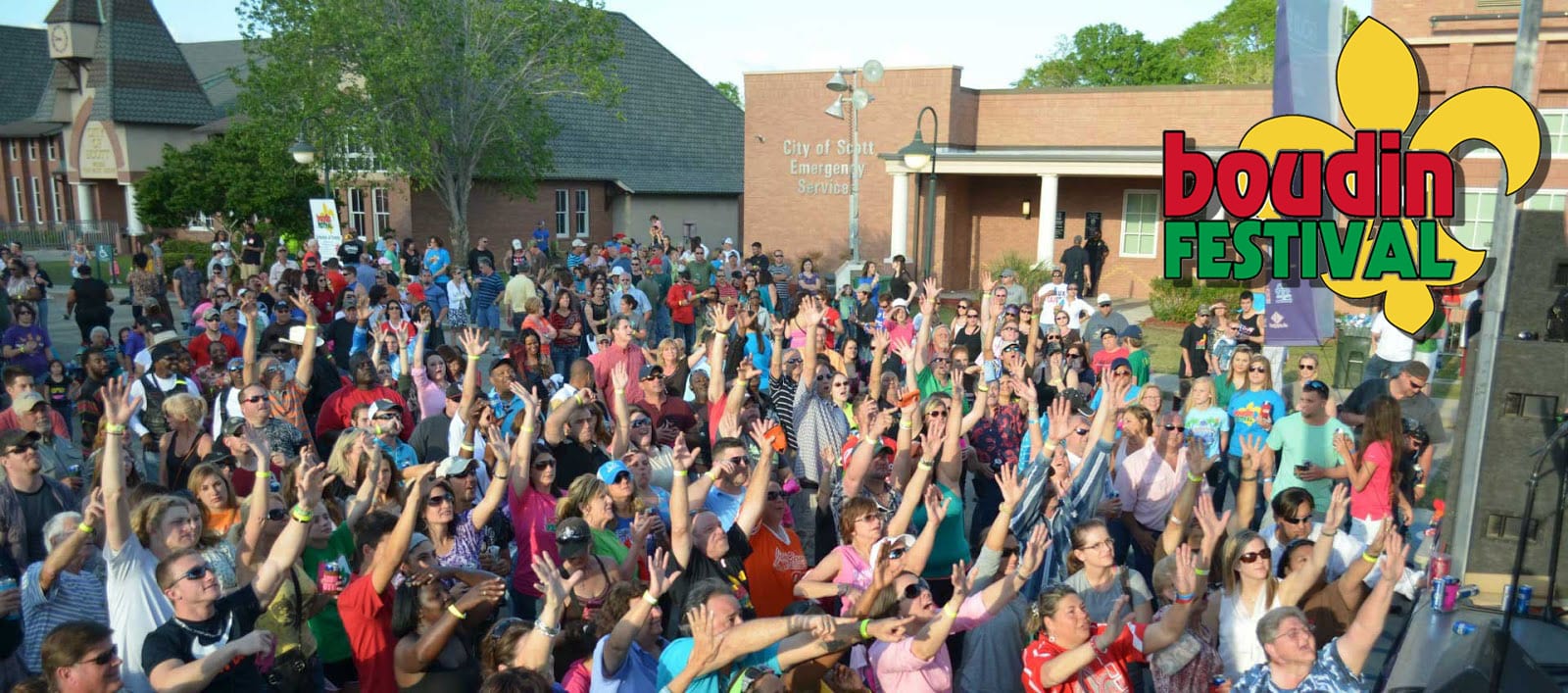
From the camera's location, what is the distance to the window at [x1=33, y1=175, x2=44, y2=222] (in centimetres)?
4419

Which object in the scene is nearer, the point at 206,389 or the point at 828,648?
the point at 828,648

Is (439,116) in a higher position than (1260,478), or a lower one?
higher

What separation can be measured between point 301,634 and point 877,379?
15.7 feet

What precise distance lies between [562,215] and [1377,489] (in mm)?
28232

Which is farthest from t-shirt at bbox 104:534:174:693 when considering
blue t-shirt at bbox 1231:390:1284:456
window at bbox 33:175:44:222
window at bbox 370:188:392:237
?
window at bbox 33:175:44:222

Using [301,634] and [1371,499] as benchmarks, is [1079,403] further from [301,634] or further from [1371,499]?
[301,634]

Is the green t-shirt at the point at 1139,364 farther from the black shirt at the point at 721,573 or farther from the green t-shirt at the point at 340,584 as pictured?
the green t-shirt at the point at 340,584

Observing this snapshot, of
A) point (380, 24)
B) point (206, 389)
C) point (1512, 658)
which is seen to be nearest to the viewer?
point (1512, 658)

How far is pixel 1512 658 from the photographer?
14.0 feet

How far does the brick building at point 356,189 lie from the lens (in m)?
31.3

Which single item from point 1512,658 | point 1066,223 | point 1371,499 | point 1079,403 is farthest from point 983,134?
point 1512,658

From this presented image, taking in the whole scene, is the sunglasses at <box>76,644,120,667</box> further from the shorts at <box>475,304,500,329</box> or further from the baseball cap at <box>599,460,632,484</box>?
the shorts at <box>475,304,500,329</box>

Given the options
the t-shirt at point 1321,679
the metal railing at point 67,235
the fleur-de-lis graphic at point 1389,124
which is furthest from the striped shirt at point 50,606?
the metal railing at point 67,235

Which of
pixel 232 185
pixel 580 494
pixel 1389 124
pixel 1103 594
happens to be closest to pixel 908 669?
pixel 1103 594
